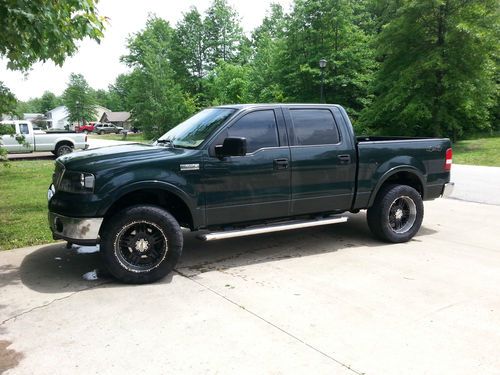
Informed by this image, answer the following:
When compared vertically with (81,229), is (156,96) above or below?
above

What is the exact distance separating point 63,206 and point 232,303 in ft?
6.78

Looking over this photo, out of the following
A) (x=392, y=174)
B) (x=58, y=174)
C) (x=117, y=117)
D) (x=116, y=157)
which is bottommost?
(x=392, y=174)

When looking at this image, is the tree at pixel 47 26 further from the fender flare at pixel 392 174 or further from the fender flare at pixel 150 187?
the fender flare at pixel 392 174

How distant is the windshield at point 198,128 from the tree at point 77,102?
3568 inches

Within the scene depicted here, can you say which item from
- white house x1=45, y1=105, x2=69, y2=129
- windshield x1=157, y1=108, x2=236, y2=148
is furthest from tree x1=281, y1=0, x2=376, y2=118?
white house x1=45, y1=105, x2=69, y2=129

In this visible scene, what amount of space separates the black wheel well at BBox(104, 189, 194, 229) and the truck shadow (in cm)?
60

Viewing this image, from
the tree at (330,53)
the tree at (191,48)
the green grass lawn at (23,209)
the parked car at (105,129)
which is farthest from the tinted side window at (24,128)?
the parked car at (105,129)

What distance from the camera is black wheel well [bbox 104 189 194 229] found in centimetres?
517

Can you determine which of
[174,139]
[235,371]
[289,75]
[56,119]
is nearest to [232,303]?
[235,371]

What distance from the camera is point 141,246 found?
16.6 feet

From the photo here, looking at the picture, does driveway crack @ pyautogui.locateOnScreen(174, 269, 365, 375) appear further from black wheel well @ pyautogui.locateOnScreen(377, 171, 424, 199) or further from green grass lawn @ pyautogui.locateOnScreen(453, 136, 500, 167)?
green grass lawn @ pyautogui.locateOnScreen(453, 136, 500, 167)

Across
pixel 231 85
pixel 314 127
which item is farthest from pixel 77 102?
pixel 314 127

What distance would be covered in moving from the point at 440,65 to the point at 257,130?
20.8 meters

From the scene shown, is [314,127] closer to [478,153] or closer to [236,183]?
[236,183]
